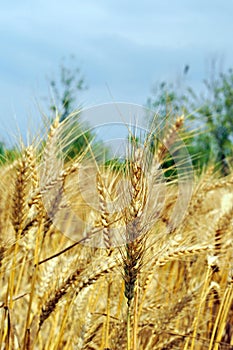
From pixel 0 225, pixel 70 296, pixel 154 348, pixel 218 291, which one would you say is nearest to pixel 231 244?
pixel 218 291

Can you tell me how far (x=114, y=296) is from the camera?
313 centimetres

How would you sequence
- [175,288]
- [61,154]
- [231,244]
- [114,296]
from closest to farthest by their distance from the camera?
[61,154] < [231,244] < [114,296] < [175,288]

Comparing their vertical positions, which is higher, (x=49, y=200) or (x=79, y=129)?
(x=79, y=129)

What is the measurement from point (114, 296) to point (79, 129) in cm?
96

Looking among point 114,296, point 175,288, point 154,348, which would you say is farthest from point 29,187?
point 175,288

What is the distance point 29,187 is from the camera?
2336 millimetres

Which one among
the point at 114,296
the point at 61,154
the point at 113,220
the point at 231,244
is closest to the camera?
the point at 113,220

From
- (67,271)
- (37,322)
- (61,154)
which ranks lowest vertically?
(37,322)

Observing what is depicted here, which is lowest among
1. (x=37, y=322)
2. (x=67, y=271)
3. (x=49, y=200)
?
(x=37, y=322)

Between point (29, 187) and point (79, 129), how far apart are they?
30 centimetres

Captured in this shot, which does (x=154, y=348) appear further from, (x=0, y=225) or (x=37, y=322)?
(x=0, y=225)

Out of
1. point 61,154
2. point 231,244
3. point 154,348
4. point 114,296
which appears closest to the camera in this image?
point 61,154

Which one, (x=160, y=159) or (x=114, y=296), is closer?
(x=160, y=159)

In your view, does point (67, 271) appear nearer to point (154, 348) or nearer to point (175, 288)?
point (154, 348)
